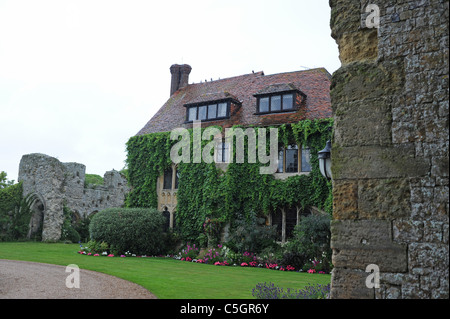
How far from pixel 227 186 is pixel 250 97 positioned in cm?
521

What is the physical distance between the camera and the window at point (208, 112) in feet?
63.5

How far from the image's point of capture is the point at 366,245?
13.3 ft

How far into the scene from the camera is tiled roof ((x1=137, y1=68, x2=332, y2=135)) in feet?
57.6

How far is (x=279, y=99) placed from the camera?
59.7 ft

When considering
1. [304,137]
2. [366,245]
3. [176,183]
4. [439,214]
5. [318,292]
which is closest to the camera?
[439,214]

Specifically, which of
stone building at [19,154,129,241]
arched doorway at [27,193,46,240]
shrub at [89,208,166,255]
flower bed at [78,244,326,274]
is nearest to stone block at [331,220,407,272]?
flower bed at [78,244,326,274]

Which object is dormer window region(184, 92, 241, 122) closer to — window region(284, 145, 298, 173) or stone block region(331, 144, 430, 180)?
window region(284, 145, 298, 173)

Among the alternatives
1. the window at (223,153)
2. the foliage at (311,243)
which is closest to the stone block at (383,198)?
the foliage at (311,243)

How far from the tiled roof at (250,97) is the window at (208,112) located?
296 millimetres

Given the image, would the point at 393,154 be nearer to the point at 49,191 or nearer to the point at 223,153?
the point at 223,153

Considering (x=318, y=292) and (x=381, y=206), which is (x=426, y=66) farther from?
(x=318, y=292)

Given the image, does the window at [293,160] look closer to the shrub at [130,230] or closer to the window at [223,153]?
the window at [223,153]

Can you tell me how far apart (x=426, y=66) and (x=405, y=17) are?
60cm

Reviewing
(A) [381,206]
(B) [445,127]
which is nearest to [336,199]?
(A) [381,206]
